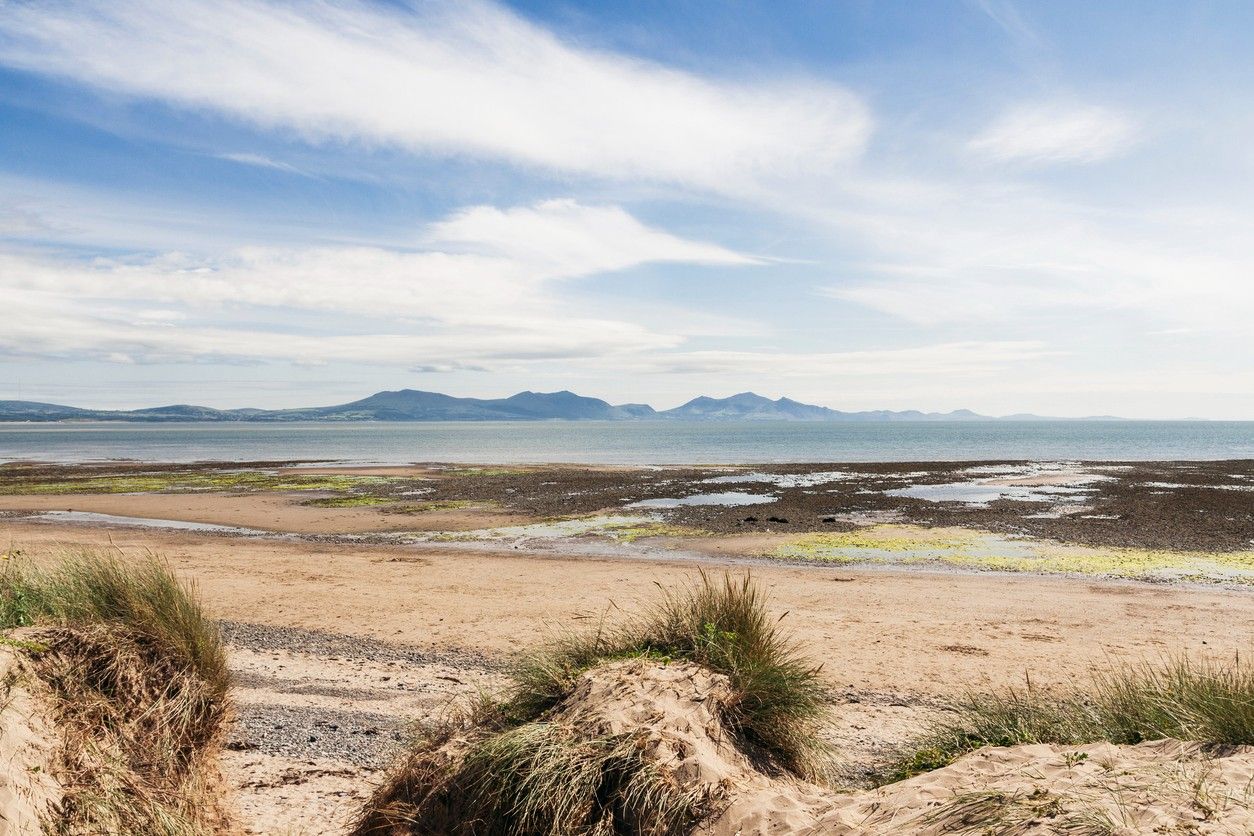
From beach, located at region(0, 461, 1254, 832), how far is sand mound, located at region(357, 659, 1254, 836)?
120 cm

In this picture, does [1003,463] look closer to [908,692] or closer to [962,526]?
[962,526]

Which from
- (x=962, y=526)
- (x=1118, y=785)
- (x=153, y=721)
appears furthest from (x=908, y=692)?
(x=962, y=526)

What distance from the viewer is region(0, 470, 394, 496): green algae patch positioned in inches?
1740

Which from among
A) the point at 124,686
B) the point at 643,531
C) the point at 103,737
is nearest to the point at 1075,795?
the point at 103,737

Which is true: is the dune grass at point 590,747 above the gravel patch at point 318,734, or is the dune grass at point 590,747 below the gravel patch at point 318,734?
above

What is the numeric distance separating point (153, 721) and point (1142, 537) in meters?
29.1

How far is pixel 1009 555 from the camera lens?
74.5ft

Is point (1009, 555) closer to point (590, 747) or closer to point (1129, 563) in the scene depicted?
point (1129, 563)

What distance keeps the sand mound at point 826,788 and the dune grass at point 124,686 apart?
68.0 inches

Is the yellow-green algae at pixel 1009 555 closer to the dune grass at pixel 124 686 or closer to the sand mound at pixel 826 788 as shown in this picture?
the sand mound at pixel 826 788

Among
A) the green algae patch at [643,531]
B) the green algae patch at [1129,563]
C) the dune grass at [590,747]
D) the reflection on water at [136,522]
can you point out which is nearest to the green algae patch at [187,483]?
the reflection on water at [136,522]

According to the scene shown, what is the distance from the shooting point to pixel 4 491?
44125 mm

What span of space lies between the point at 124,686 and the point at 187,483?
4857 centimetres

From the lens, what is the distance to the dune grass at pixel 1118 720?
532 centimetres
